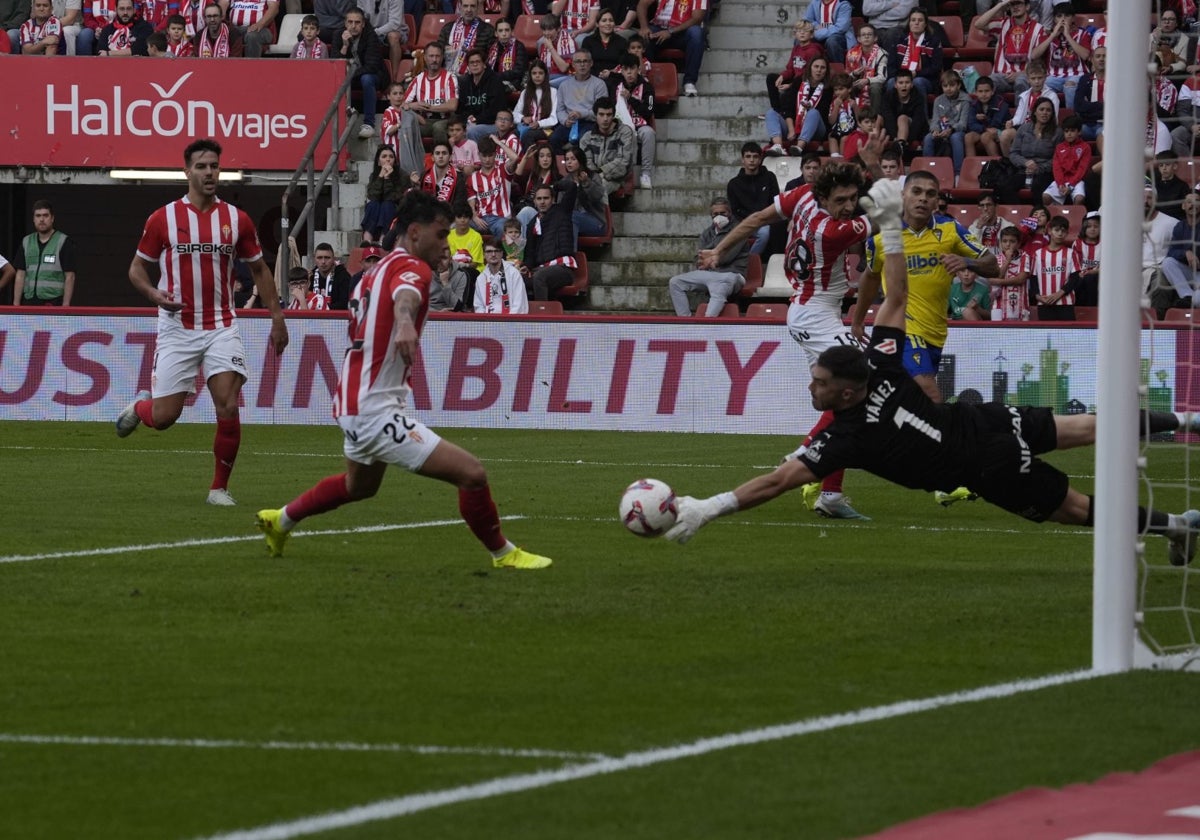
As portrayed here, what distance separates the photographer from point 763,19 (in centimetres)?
2919

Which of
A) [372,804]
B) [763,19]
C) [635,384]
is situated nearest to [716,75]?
[763,19]

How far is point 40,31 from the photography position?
28859 mm

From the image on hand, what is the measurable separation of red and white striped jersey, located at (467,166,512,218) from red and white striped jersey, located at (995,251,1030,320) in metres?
6.56

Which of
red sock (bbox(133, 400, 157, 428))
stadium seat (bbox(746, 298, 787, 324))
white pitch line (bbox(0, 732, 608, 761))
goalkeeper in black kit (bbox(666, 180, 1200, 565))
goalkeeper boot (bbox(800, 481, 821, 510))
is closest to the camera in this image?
white pitch line (bbox(0, 732, 608, 761))

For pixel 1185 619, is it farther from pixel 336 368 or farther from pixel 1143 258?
pixel 336 368

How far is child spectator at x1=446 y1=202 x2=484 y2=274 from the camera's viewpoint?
2473cm

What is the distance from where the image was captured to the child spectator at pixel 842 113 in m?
25.6

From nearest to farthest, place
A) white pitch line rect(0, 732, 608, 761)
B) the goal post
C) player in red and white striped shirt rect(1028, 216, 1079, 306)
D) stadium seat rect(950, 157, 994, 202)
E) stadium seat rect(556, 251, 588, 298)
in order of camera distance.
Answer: white pitch line rect(0, 732, 608, 761), the goal post, player in red and white striped shirt rect(1028, 216, 1079, 306), stadium seat rect(950, 157, 994, 202), stadium seat rect(556, 251, 588, 298)

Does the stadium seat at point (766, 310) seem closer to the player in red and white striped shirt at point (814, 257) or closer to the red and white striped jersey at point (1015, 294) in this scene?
the red and white striped jersey at point (1015, 294)

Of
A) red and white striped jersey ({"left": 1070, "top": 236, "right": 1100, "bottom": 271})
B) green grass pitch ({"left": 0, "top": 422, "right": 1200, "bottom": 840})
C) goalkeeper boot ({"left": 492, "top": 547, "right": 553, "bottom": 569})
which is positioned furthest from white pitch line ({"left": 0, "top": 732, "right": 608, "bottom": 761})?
red and white striped jersey ({"left": 1070, "top": 236, "right": 1100, "bottom": 271})

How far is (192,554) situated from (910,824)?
641 centimetres

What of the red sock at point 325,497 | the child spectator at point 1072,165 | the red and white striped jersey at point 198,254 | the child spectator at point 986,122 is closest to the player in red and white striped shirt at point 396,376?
the red sock at point 325,497

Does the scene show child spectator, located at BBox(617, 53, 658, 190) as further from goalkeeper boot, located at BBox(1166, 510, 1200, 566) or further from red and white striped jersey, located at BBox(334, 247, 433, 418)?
goalkeeper boot, located at BBox(1166, 510, 1200, 566)

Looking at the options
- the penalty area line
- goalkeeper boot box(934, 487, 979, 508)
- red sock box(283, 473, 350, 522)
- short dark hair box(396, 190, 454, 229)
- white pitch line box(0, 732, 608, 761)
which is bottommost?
white pitch line box(0, 732, 608, 761)
